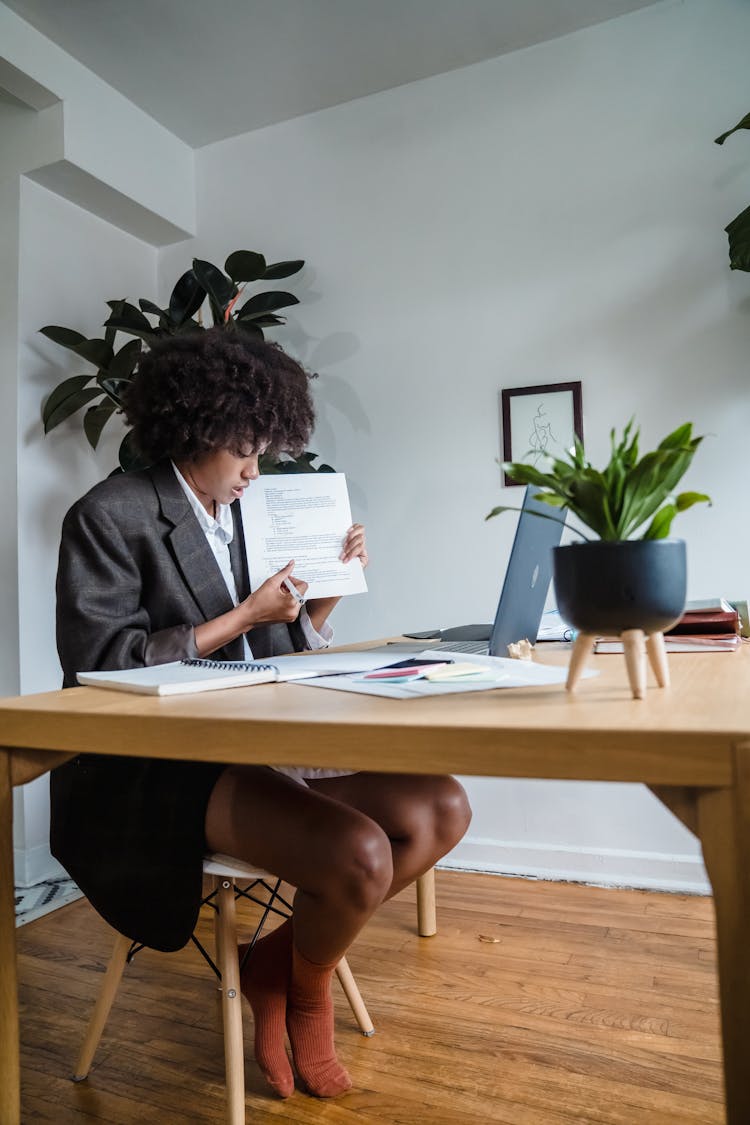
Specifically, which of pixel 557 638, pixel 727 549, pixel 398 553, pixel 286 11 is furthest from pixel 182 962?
pixel 286 11

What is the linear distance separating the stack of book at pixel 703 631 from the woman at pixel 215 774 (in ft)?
1.42

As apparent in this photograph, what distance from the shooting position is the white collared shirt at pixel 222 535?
4.96ft

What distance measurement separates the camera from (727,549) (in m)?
2.21

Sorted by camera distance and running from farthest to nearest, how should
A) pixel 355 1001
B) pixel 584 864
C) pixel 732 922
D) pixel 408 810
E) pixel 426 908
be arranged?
pixel 584 864 < pixel 426 908 < pixel 355 1001 < pixel 408 810 < pixel 732 922

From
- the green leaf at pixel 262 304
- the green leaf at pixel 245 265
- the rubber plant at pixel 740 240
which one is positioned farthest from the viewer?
the green leaf at pixel 262 304

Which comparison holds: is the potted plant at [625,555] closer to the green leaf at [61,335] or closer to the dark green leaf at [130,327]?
the dark green leaf at [130,327]

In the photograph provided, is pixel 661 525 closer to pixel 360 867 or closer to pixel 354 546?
pixel 360 867

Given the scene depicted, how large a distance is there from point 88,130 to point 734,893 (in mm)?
2812

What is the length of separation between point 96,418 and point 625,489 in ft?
6.75

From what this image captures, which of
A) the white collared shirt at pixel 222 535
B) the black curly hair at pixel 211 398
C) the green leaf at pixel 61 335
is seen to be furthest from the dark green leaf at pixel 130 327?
the white collared shirt at pixel 222 535

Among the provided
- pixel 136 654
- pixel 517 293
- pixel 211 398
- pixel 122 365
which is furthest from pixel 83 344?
pixel 136 654

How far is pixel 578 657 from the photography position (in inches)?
30.8

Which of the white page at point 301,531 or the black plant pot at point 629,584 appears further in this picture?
the white page at point 301,531

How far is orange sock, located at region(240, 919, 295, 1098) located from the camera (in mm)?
1261
